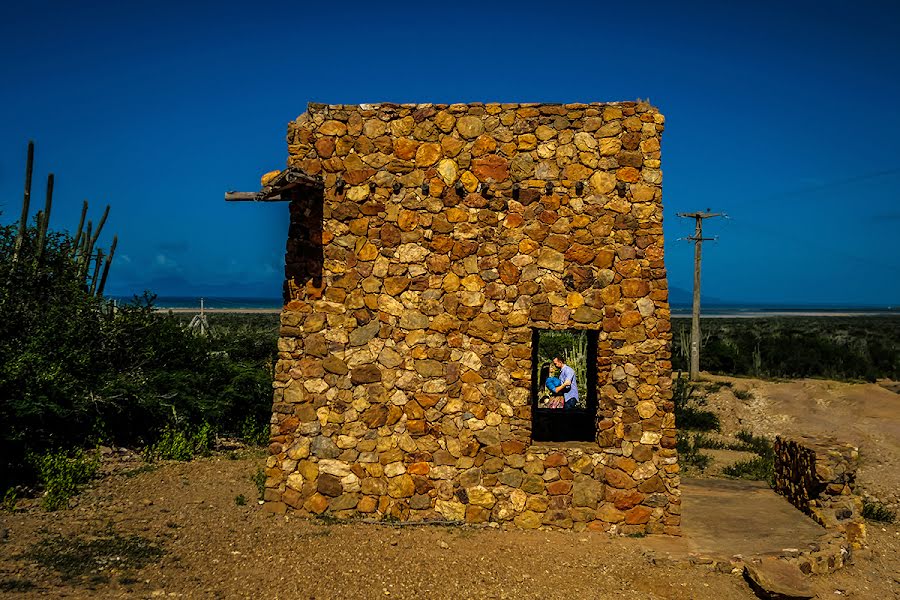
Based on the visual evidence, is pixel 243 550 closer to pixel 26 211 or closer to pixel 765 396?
pixel 26 211

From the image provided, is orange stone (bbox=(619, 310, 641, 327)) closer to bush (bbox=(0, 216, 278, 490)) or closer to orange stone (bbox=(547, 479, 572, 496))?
orange stone (bbox=(547, 479, 572, 496))

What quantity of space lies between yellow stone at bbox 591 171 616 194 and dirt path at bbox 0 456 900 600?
378 cm

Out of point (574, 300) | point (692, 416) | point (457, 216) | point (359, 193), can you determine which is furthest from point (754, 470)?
point (359, 193)

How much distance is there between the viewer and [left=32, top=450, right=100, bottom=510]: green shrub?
303 inches

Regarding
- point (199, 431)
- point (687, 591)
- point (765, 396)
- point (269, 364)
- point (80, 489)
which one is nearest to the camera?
point (687, 591)

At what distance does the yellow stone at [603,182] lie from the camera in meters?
7.60

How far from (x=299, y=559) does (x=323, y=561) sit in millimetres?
230

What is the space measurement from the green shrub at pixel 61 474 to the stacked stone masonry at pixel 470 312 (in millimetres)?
2400

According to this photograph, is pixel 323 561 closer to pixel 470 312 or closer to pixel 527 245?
pixel 470 312

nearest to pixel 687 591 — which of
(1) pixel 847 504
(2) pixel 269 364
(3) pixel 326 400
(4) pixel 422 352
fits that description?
(1) pixel 847 504

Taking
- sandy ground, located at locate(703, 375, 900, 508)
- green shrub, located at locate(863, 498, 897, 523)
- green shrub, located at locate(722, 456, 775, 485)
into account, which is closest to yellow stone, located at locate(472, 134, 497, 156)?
green shrub, located at locate(722, 456, 775, 485)

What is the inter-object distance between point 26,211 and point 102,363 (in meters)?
3.59

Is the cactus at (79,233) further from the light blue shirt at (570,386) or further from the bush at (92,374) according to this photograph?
the light blue shirt at (570,386)

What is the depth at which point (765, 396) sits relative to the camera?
19156 mm
